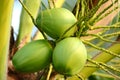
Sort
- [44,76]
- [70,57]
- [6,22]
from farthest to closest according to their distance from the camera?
[44,76]
[6,22]
[70,57]

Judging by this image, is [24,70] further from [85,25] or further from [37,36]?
[37,36]

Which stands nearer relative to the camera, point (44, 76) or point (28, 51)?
point (28, 51)

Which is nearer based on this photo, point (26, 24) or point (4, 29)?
point (4, 29)

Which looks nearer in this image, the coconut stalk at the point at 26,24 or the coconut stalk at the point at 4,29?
the coconut stalk at the point at 4,29

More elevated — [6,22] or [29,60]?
[6,22]

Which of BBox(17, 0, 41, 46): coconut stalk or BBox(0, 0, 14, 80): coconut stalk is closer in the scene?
BBox(0, 0, 14, 80): coconut stalk

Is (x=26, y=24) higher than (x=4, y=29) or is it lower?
lower

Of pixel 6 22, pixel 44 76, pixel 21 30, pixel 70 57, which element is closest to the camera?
pixel 70 57

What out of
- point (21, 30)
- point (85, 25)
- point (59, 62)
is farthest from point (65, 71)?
point (21, 30)
